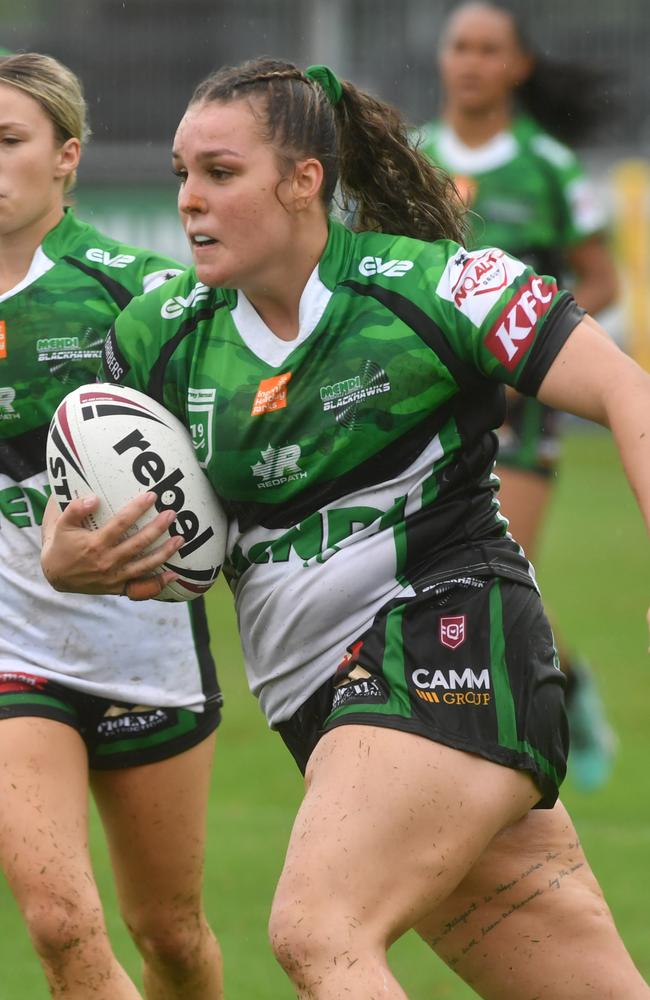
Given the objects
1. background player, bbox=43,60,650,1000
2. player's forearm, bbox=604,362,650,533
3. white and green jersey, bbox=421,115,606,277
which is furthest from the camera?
white and green jersey, bbox=421,115,606,277

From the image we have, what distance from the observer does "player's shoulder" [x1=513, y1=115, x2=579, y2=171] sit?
8.07m

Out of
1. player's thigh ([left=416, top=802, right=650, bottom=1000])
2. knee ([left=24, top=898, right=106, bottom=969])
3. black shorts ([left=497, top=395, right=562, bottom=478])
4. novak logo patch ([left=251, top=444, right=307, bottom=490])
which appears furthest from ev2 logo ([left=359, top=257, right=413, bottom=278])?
black shorts ([left=497, top=395, right=562, bottom=478])

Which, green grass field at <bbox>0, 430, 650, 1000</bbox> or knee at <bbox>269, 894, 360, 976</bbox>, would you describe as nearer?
knee at <bbox>269, 894, 360, 976</bbox>

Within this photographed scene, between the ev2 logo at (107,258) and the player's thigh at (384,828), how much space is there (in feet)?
4.89

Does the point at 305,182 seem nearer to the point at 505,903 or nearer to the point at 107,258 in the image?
the point at 107,258

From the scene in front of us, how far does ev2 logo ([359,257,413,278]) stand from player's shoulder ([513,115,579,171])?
4470 millimetres

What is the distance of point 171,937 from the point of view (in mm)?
4516

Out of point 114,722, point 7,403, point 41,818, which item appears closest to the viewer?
point 41,818

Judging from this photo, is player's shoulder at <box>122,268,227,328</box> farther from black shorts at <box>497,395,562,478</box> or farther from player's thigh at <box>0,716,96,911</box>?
black shorts at <box>497,395,562,478</box>

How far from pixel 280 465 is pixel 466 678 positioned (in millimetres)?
604

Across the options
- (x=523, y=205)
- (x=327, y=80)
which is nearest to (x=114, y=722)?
(x=327, y=80)

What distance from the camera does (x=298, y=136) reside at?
3779 millimetres

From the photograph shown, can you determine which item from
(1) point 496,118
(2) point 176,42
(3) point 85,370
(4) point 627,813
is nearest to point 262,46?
(2) point 176,42

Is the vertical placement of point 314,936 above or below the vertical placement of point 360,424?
below
